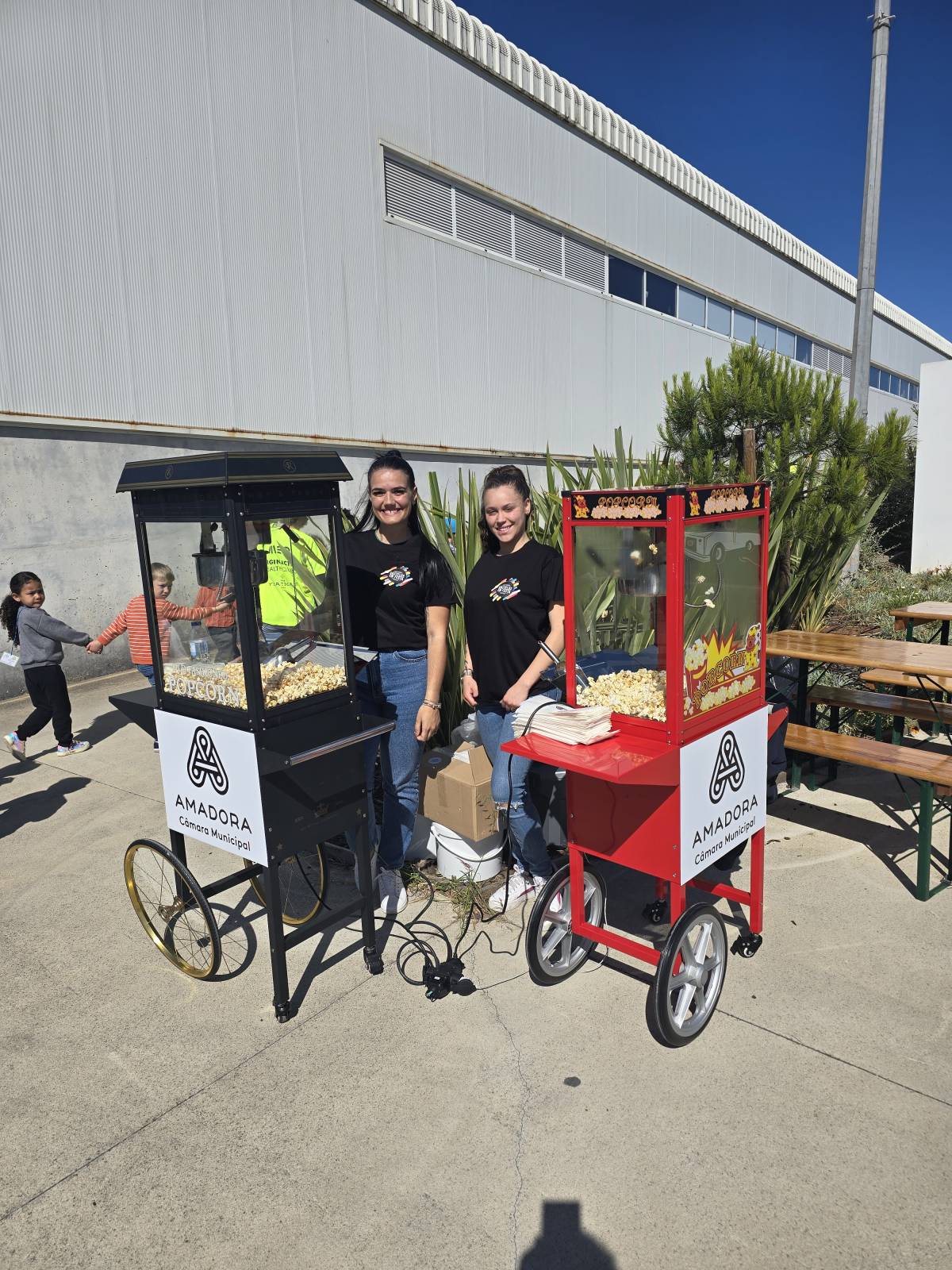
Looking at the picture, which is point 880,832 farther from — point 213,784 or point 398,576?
point 213,784

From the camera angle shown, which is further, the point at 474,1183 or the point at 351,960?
the point at 351,960

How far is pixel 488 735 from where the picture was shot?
3.54 meters

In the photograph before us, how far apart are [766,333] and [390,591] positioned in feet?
71.5

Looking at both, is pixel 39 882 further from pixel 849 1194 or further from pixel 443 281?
pixel 443 281

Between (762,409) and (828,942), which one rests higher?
(762,409)

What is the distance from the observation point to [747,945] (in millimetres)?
3277

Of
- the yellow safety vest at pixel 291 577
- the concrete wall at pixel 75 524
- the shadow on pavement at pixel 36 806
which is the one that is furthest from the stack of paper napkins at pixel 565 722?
the concrete wall at pixel 75 524

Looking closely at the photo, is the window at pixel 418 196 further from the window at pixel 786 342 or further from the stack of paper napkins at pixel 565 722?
the window at pixel 786 342

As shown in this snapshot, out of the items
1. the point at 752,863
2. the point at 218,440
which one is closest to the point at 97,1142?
the point at 752,863

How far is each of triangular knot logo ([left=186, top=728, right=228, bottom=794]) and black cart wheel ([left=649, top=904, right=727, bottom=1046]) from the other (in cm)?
161

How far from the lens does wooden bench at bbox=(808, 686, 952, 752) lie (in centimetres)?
467

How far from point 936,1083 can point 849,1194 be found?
1.97 ft

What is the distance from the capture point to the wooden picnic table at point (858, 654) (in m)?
4.53

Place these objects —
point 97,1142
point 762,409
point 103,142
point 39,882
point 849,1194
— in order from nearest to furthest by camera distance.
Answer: point 849,1194, point 97,1142, point 39,882, point 103,142, point 762,409
